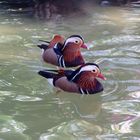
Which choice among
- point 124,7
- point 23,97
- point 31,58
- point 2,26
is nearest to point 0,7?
point 2,26

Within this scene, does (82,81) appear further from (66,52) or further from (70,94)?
(66,52)

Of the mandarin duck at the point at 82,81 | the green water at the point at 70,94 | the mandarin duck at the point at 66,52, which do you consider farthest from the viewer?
the mandarin duck at the point at 66,52

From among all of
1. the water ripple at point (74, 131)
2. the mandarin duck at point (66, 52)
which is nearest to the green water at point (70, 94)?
the water ripple at point (74, 131)

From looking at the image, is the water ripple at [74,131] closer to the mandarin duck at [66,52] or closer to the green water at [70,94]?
the green water at [70,94]

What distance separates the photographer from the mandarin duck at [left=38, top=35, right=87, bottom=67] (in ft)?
19.6

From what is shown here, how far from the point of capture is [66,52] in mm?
6039

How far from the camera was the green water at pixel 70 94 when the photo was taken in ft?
14.9

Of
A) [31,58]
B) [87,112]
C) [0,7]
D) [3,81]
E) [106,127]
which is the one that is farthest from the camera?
[0,7]

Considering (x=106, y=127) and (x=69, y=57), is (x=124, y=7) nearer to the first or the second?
(x=69, y=57)

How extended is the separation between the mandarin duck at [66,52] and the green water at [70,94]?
22cm

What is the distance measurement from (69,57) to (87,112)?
1202 mm

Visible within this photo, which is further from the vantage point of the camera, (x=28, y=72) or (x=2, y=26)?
(x=2, y=26)

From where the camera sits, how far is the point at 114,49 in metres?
6.96

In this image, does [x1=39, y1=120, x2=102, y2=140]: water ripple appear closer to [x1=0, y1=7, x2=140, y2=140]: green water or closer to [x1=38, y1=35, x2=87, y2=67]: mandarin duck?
[x1=0, y1=7, x2=140, y2=140]: green water
